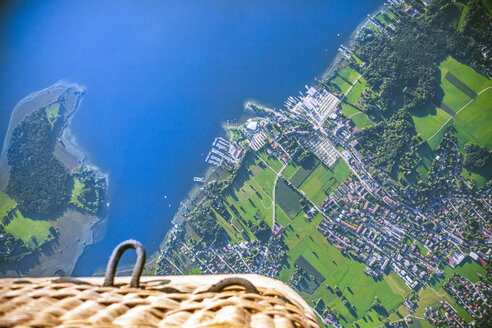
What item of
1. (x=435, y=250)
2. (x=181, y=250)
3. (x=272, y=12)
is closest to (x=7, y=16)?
(x=272, y=12)

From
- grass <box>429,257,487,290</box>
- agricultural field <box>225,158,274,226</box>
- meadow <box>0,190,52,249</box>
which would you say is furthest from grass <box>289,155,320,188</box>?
meadow <box>0,190,52,249</box>

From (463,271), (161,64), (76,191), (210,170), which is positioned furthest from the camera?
(161,64)

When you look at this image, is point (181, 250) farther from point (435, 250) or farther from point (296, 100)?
point (435, 250)

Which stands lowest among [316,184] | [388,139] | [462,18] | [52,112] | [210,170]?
[316,184]

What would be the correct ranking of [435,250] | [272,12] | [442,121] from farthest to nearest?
[272,12], [442,121], [435,250]

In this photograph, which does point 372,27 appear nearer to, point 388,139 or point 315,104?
point 315,104

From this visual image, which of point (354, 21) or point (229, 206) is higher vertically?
point (354, 21)

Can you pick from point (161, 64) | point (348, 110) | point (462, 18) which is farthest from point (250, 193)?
point (462, 18)
